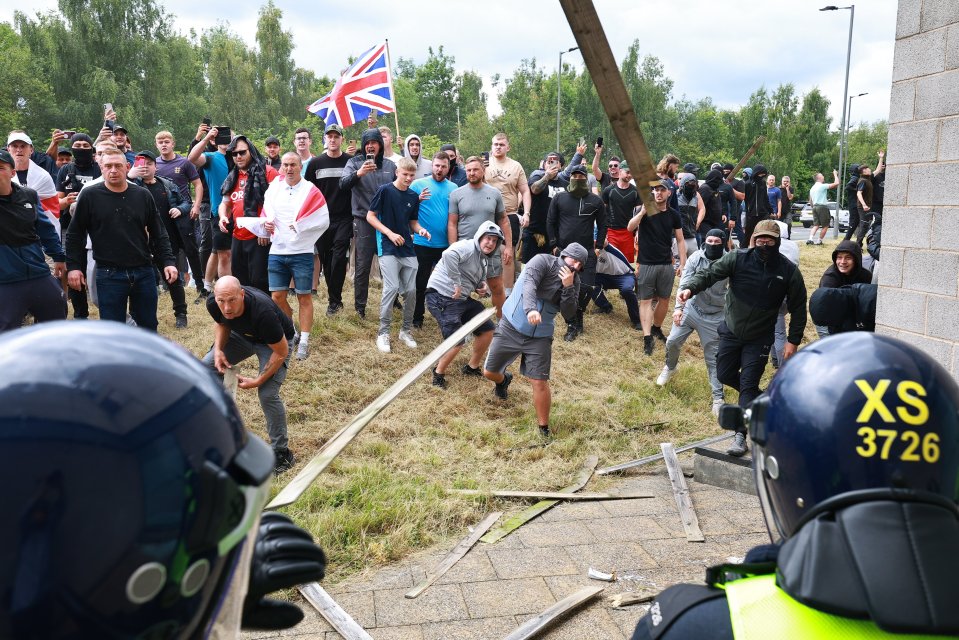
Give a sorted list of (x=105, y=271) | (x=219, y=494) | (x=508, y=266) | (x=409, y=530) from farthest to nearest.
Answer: (x=508, y=266)
(x=105, y=271)
(x=409, y=530)
(x=219, y=494)

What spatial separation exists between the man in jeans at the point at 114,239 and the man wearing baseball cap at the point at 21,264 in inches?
16.5

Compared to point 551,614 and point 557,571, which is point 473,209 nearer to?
point 557,571

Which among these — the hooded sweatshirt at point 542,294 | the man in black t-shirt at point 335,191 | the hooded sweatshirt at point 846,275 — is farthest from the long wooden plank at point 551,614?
the man in black t-shirt at point 335,191

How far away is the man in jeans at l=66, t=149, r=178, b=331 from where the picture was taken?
650cm

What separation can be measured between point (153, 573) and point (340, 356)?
7439 mm

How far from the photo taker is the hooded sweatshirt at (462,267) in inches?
314

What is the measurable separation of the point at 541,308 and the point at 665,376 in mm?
2418

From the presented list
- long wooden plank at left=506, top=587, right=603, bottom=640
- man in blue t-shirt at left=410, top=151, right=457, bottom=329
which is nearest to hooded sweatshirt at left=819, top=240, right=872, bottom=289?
long wooden plank at left=506, top=587, right=603, bottom=640

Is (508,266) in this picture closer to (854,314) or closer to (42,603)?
(854,314)

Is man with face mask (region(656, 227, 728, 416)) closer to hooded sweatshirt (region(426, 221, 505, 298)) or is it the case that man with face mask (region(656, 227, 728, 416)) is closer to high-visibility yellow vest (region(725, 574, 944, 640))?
hooded sweatshirt (region(426, 221, 505, 298))

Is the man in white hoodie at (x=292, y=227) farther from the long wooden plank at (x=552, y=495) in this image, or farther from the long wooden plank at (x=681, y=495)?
the long wooden plank at (x=681, y=495)

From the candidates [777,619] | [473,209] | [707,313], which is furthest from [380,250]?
[777,619]

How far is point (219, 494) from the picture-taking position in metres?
1.05

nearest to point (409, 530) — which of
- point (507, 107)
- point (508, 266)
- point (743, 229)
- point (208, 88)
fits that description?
point (508, 266)
